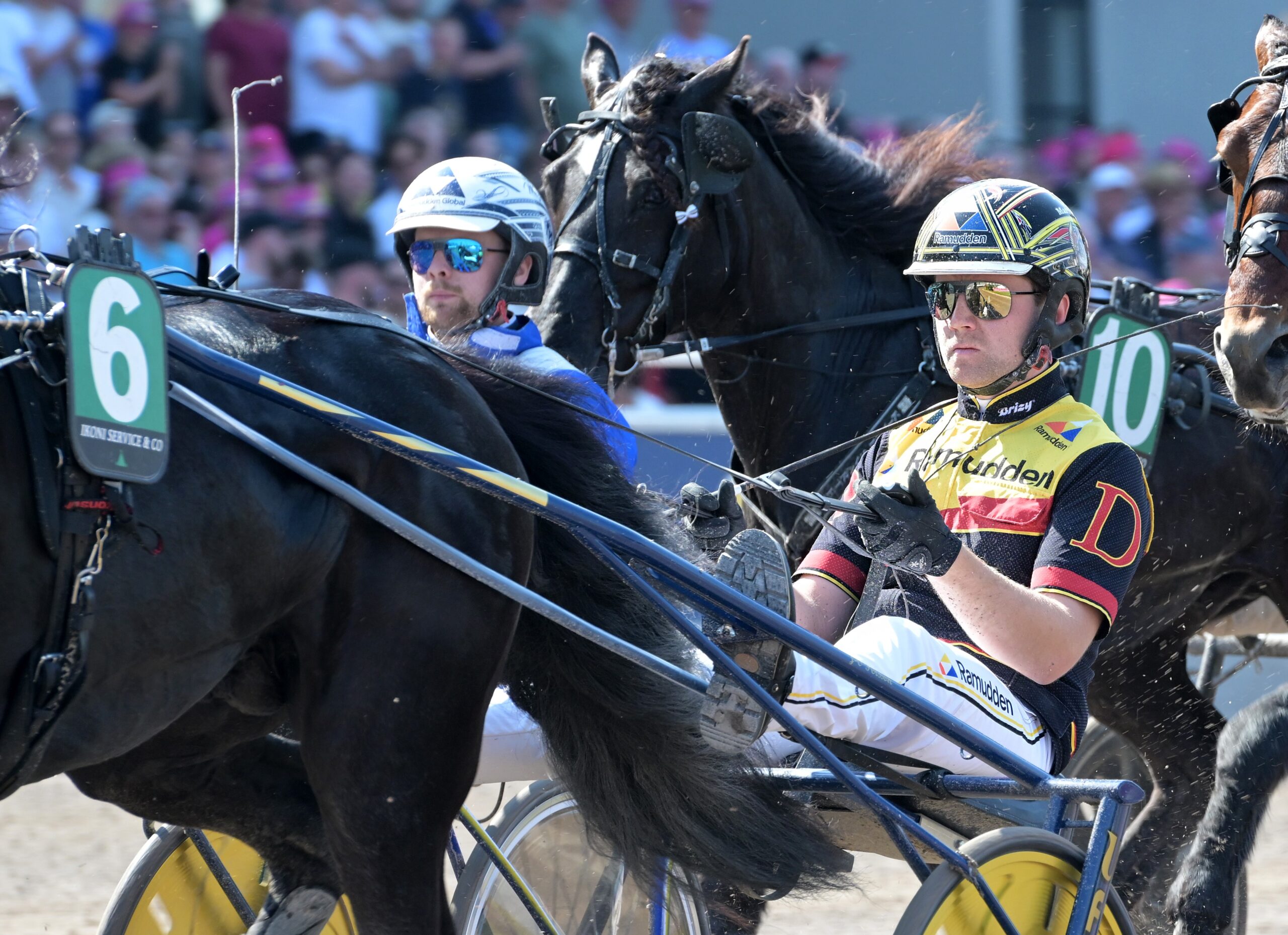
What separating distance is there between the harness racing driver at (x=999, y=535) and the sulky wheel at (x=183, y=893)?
994 mm

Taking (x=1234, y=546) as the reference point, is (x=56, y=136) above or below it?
above

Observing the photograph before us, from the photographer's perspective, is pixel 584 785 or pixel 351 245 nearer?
pixel 584 785

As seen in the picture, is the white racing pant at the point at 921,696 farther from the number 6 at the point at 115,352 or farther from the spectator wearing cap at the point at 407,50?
the spectator wearing cap at the point at 407,50

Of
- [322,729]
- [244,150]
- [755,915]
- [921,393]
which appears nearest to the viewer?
[322,729]

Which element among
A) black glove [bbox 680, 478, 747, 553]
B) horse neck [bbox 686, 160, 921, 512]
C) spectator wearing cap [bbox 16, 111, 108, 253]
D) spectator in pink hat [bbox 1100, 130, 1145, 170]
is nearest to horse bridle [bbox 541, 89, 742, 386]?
horse neck [bbox 686, 160, 921, 512]

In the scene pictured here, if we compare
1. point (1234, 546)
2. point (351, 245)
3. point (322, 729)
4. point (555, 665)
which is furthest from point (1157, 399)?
point (351, 245)

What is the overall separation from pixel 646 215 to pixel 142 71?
3284mm

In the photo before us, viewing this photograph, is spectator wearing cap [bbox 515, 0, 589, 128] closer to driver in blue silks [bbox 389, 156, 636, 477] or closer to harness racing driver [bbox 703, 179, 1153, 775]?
driver in blue silks [bbox 389, 156, 636, 477]

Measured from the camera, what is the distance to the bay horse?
115 inches

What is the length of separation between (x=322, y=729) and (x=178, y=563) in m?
0.30

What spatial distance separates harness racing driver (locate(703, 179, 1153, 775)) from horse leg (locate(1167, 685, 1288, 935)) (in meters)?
0.64

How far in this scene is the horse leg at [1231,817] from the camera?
3076 millimetres

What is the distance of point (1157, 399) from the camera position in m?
3.55

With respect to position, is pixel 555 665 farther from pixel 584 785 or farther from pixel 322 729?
pixel 322 729
